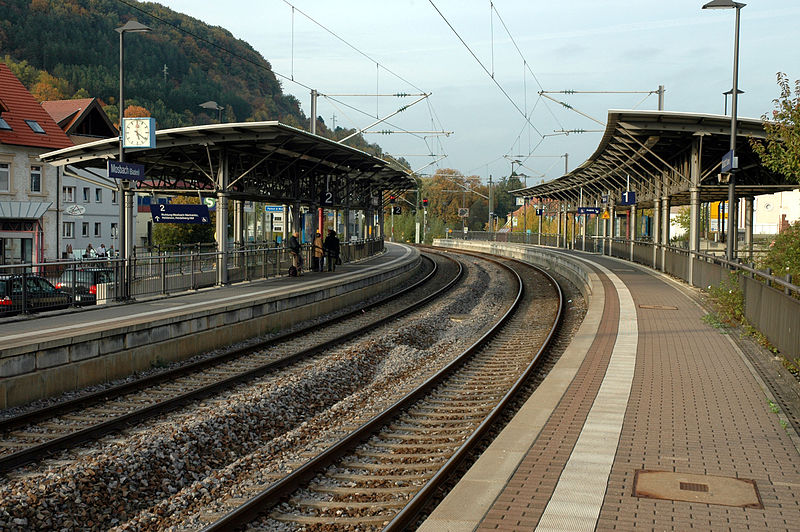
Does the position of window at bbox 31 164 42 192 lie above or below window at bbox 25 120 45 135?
below

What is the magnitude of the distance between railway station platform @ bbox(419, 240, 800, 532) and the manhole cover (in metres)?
0.01

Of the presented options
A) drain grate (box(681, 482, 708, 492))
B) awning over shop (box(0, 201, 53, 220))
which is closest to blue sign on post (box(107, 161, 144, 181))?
drain grate (box(681, 482, 708, 492))

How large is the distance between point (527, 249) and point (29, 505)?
50.6 metres

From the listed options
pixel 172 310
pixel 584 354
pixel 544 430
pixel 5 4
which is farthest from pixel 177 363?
pixel 5 4

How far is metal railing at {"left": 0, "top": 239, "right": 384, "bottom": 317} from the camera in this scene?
14.4 m

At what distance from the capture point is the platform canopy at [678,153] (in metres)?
25.0

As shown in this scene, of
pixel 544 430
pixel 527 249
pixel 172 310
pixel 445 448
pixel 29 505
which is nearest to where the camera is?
pixel 29 505

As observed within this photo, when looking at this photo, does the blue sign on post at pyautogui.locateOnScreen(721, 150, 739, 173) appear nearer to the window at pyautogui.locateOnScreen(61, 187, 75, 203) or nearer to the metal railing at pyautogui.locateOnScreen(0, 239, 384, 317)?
the metal railing at pyautogui.locateOnScreen(0, 239, 384, 317)

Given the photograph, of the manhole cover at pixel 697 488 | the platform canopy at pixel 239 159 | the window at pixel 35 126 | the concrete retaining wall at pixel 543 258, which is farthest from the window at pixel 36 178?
the manhole cover at pixel 697 488

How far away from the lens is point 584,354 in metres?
13.2

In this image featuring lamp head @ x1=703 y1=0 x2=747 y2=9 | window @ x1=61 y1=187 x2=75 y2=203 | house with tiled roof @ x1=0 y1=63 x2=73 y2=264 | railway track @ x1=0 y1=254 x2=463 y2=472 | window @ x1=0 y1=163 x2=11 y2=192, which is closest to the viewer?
railway track @ x1=0 y1=254 x2=463 y2=472

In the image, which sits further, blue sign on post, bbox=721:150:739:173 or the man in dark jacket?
the man in dark jacket

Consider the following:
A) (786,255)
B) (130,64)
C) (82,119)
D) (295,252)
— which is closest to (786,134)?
(786,255)

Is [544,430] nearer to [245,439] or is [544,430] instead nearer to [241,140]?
[245,439]
